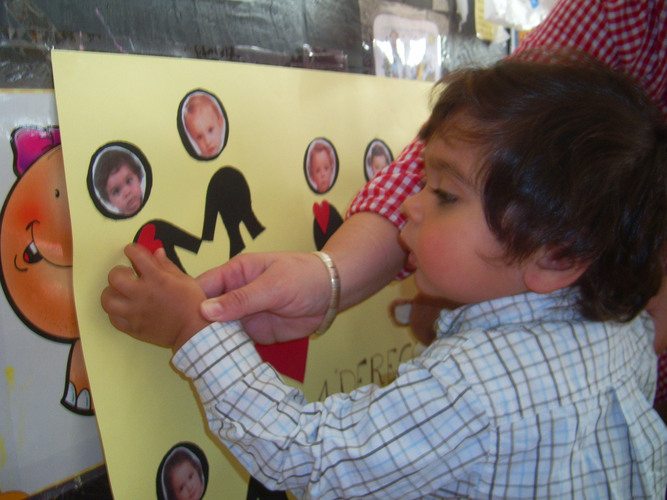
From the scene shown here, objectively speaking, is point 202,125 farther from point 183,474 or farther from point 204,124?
point 183,474

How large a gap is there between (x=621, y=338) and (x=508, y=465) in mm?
193

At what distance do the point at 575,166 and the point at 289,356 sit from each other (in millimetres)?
368

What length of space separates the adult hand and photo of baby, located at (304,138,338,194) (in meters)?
0.11

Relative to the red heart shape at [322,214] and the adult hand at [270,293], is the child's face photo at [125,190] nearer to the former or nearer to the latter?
the adult hand at [270,293]

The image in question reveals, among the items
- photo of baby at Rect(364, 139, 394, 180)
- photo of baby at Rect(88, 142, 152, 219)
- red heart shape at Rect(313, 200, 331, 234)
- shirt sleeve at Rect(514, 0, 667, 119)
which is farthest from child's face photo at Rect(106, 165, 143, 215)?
shirt sleeve at Rect(514, 0, 667, 119)

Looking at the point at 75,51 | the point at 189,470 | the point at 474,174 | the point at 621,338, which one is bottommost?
the point at 189,470

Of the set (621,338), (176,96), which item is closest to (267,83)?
(176,96)

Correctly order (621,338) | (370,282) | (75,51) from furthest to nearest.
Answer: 1. (370,282)
2. (621,338)
3. (75,51)

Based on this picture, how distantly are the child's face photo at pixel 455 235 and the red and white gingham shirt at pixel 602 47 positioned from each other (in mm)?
106

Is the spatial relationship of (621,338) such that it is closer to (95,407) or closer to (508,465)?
(508,465)

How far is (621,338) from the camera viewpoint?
21.7 inches

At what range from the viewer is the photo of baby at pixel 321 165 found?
0.62 m

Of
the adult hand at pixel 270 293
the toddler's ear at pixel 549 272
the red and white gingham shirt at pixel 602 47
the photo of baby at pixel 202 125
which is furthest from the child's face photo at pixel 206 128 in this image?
the toddler's ear at pixel 549 272

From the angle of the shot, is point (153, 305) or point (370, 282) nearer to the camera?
point (153, 305)
